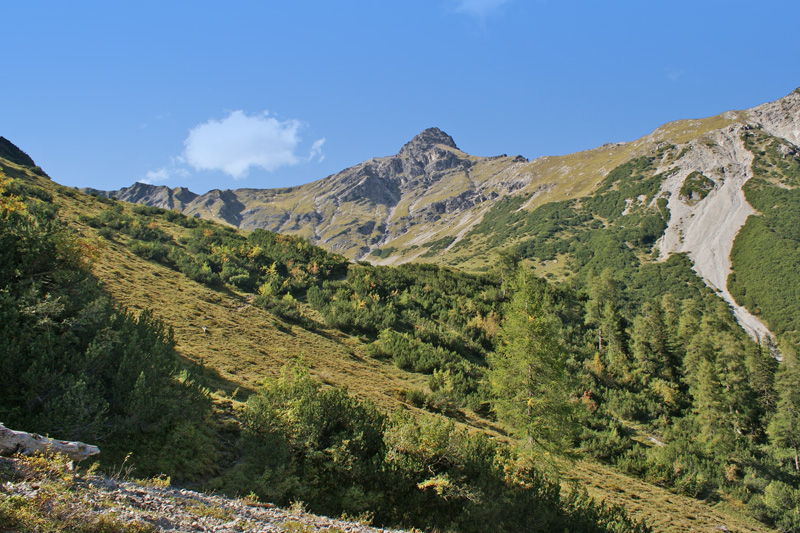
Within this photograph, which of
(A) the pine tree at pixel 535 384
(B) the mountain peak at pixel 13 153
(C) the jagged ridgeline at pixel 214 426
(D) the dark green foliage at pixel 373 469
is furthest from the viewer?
(B) the mountain peak at pixel 13 153

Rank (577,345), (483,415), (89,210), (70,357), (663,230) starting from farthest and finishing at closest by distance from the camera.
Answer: (663,230) < (577,345) < (89,210) < (483,415) < (70,357)

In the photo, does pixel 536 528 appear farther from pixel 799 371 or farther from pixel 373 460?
pixel 799 371

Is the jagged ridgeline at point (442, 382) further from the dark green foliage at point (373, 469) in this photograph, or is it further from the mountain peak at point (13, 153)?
the mountain peak at point (13, 153)

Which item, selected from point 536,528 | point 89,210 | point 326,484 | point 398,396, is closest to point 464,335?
point 398,396

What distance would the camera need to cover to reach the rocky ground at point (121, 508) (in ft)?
14.8

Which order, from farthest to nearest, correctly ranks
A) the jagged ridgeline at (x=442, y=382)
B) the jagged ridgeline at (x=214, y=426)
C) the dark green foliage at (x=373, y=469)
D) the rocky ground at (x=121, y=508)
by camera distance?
the jagged ridgeline at (x=442, y=382) → the dark green foliage at (x=373, y=469) → the jagged ridgeline at (x=214, y=426) → the rocky ground at (x=121, y=508)

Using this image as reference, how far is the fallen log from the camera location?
5.52 meters

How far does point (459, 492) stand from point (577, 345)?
127 feet

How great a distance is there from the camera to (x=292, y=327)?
86.2 ft

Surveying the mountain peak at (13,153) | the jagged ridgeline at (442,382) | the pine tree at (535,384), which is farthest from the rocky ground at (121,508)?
the mountain peak at (13,153)

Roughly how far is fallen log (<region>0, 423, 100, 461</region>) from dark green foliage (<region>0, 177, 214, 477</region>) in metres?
1.88

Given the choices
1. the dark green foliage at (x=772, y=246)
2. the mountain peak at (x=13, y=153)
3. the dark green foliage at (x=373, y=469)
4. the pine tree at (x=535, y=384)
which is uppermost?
the dark green foliage at (x=772, y=246)

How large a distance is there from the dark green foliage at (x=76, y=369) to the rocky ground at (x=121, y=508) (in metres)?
2.20

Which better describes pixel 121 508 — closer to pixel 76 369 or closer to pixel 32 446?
pixel 32 446
